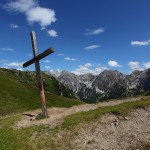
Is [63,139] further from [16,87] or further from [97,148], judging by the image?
[16,87]

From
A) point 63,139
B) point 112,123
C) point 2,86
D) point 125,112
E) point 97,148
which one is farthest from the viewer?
point 2,86

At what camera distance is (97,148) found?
2061 cm

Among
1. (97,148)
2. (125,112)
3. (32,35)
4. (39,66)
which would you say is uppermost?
(32,35)

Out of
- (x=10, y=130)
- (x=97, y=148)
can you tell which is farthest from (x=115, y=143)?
(x=10, y=130)

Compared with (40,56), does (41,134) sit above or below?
below

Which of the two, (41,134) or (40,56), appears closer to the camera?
(41,134)

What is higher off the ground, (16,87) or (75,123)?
(16,87)

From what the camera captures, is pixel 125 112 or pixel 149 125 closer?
pixel 149 125

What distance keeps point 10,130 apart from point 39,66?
797 centimetres

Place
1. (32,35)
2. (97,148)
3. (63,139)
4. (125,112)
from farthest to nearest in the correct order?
(32,35) → (125,112) → (63,139) → (97,148)

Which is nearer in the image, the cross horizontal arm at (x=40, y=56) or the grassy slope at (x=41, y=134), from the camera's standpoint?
the grassy slope at (x=41, y=134)

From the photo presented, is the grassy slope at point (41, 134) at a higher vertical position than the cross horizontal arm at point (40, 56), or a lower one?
lower

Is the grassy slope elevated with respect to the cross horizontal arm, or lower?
lower

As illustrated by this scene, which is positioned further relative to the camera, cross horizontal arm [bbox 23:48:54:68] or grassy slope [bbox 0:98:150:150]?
cross horizontal arm [bbox 23:48:54:68]
